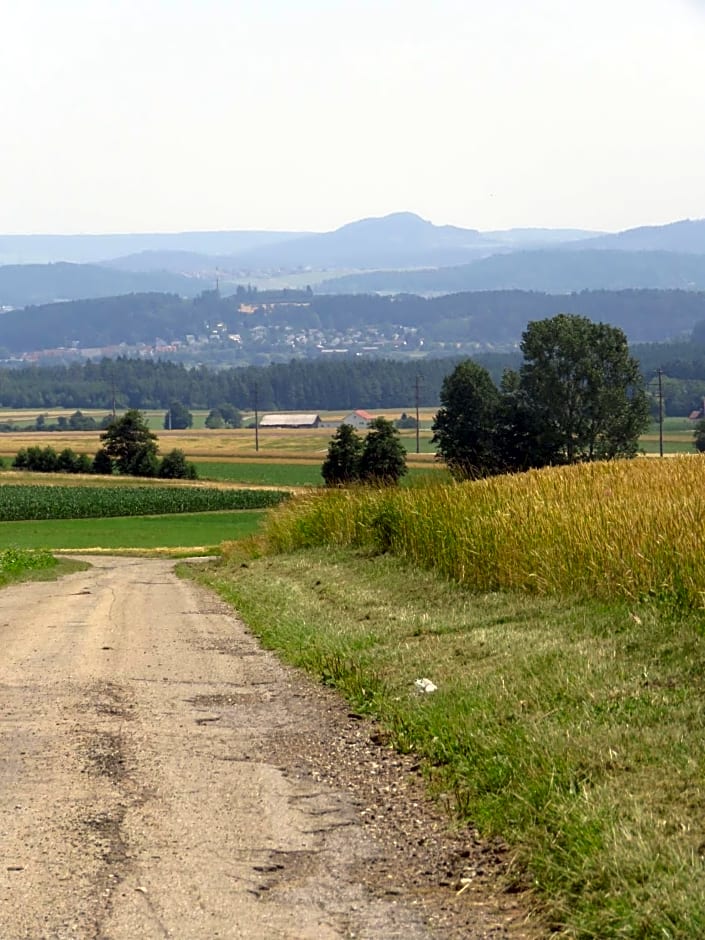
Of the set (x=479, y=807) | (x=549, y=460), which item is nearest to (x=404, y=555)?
(x=479, y=807)

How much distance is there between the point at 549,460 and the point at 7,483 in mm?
39622

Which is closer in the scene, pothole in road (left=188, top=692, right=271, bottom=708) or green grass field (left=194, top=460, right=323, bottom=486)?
pothole in road (left=188, top=692, right=271, bottom=708)

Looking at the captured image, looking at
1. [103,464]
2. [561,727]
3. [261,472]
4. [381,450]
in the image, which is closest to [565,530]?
[561,727]

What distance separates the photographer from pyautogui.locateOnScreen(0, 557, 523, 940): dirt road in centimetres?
599

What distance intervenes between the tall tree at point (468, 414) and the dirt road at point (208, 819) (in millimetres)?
77224

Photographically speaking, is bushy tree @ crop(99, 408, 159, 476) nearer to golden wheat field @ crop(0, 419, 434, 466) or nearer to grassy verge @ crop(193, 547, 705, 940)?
golden wheat field @ crop(0, 419, 434, 466)

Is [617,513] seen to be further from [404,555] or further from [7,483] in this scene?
[7,483]

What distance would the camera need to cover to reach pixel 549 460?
88.4m

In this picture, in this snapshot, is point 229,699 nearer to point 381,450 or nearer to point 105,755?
point 105,755

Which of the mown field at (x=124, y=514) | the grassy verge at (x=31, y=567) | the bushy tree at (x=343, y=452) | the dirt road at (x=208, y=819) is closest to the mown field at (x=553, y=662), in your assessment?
the dirt road at (x=208, y=819)

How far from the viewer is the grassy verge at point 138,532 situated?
63.5 m

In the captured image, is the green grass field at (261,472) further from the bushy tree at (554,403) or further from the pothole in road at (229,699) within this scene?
the pothole in road at (229,699)

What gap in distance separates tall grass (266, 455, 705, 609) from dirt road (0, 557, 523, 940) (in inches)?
119

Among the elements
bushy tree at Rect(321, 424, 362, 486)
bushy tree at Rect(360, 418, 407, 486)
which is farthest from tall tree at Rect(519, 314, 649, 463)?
bushy tree at Rect(321, 424, 362, 486)
